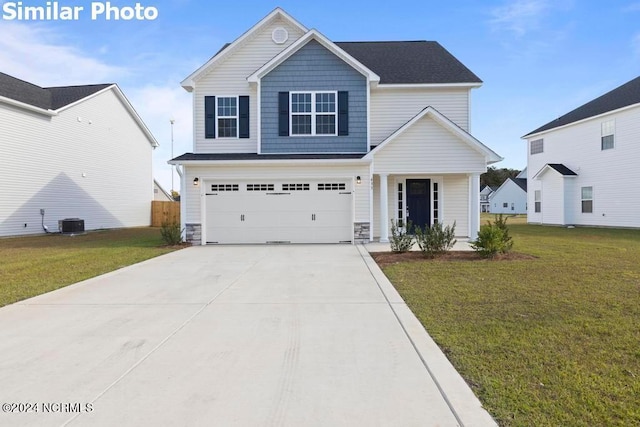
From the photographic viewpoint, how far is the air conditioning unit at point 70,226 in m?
20.7

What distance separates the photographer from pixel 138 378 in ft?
12.0

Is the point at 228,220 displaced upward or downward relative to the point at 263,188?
downward

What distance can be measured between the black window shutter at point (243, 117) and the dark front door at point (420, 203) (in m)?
6.77

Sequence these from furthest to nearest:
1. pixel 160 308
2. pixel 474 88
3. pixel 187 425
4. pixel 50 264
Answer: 1. pixel 474 88
2. pixel 50 264
3. pixel 160 308
4. pixel 187 425

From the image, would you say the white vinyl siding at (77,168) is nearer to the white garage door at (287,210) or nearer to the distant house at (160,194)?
the distant house at (160,194)

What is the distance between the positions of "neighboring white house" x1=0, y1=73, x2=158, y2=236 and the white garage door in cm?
1127

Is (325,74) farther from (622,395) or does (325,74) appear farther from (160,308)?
(622,395)

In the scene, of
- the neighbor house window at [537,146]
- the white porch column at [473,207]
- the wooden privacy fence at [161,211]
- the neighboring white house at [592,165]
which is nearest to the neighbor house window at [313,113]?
the white porch column at [473,207]

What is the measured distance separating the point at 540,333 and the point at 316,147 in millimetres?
11477

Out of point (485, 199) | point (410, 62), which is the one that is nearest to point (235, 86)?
point (410, 62)

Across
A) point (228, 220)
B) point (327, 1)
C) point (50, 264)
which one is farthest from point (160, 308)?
point (327, 1)

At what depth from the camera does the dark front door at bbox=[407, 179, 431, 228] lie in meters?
16.2

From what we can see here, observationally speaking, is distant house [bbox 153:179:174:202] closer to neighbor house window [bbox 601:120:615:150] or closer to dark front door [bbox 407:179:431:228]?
dark front door [bbox 407:179:431:228]

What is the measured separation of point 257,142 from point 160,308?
10083 millimetres
